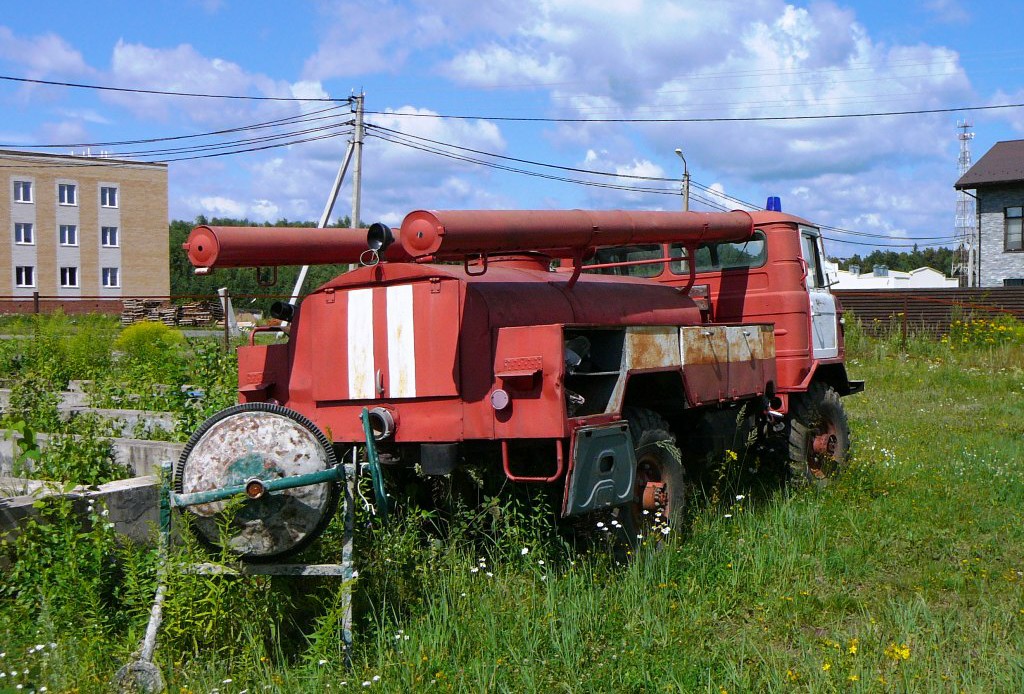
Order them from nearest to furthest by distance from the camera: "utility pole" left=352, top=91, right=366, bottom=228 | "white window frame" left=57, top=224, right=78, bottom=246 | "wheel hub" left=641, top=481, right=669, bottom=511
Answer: "wheel hub" left=641, top=481, right=669, bottom=511 → "utility pole" left=352, top=91, right=366, bottom=228 → "white window frame" left=57, top=224, right=78, bottom=246

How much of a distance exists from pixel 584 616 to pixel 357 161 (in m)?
20.3

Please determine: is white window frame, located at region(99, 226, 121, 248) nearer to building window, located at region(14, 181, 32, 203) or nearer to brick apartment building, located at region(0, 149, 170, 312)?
brick apartment building, located at region(0, 149, 170, 312)

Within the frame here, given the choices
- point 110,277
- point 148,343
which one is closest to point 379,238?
point 148,343

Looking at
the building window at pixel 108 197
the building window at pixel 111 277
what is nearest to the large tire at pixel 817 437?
the building window at pixel 108 197

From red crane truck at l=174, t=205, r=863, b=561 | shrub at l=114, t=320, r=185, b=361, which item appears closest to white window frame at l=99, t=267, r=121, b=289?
shrub at l=114, t=320, r=185, b=361

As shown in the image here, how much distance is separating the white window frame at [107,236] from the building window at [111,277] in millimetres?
1412

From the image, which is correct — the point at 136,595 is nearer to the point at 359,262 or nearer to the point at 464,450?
the point at 464,450

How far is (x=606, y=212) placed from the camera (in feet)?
20.2

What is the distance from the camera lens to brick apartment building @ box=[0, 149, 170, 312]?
5691 cm

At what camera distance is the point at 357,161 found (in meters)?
24.1

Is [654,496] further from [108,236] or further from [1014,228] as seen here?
[108,236]

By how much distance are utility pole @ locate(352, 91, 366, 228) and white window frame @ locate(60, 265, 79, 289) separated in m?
40.9

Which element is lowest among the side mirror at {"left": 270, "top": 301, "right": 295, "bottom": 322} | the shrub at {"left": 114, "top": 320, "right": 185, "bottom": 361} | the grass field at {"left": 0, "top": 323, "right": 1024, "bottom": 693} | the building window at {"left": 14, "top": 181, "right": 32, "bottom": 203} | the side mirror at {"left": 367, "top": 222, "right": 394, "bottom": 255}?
the grass field at {"left": 0, "top": 323, "right": 1024, "bottom": 693}

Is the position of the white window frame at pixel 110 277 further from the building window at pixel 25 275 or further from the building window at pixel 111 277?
the building window at pixel 25 275
